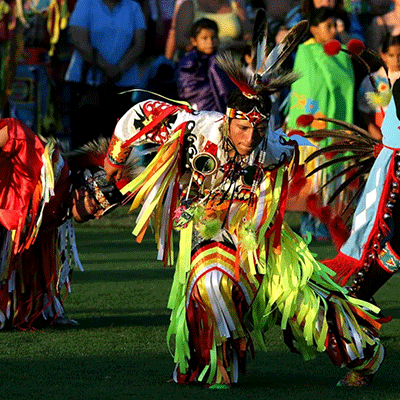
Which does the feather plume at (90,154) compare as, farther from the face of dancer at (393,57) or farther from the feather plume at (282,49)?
the face of dancer at (393,57)

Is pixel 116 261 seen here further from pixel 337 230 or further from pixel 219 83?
pixel 337 230

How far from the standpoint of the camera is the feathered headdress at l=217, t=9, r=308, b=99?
4.69 metres

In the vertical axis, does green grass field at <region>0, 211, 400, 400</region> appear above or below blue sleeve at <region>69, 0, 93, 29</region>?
below

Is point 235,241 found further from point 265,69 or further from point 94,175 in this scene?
point 94,175

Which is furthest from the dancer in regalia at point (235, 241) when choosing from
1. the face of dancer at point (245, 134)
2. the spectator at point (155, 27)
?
the spectator at point (155, 27)

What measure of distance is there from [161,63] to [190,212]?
5.83 m

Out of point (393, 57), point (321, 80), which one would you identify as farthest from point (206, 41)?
point (393, 57)

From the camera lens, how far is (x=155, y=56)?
10.7 meters

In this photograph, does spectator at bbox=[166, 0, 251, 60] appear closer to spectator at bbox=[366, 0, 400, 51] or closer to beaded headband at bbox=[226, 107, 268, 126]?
spectator at bbox=[366, 0, 400, 51]

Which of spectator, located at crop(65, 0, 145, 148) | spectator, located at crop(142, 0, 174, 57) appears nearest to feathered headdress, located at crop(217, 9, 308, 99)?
spectator, located at crop(65, 0, 145, 148)

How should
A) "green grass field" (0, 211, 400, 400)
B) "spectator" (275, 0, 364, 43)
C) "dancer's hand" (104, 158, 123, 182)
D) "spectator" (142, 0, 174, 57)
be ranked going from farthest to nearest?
"spectator" (142, 0, 174, 57) → "spectator" (275, 0, 364, 43) → "dancer's hand" (104, 158, 123, 182) → "green grass field" (0, 211, 400, 400)

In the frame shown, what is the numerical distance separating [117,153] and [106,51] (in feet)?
17.9

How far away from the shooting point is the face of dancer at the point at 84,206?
5664 millimetres

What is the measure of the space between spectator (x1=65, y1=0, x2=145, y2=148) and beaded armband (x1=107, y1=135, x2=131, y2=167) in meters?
5.24
